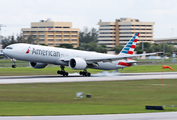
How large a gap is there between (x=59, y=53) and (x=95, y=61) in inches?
236

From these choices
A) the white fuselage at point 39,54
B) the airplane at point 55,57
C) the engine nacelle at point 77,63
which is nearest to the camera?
the white fuselage at point 39,54

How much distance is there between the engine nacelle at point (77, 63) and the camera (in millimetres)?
47031

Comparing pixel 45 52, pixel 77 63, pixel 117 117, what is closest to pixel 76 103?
pixel 117 117

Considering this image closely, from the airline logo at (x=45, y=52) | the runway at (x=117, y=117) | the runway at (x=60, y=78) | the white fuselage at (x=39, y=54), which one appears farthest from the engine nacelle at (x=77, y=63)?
the runway at (x=117, y=117)

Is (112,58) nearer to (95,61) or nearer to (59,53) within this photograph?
(95,61)

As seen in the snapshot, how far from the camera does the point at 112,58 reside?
4934 centimetres

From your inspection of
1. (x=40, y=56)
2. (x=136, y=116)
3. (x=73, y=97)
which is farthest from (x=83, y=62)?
(x=136, y=116)

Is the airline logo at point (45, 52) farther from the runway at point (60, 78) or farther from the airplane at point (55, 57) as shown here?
the runway at point (60, 78)

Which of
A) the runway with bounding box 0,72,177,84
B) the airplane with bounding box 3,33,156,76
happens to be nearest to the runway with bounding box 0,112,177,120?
the runway with bounding box 0,72,177,84

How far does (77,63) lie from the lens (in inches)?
1850

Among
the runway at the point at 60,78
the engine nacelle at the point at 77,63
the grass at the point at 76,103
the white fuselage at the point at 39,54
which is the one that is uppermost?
the white fuselage at the point at 39,54

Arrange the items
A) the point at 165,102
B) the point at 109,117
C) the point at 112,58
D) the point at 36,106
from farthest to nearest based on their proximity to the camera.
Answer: the point at 112,58 → the point at 165,102 → the point at 36,106 → the point at 109,117

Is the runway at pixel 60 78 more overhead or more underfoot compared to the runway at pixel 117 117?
more underfoot

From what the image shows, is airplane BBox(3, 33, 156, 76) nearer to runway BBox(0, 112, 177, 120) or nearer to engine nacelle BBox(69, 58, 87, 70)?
engine nacelle BBox(69, 58, 87, 70)
